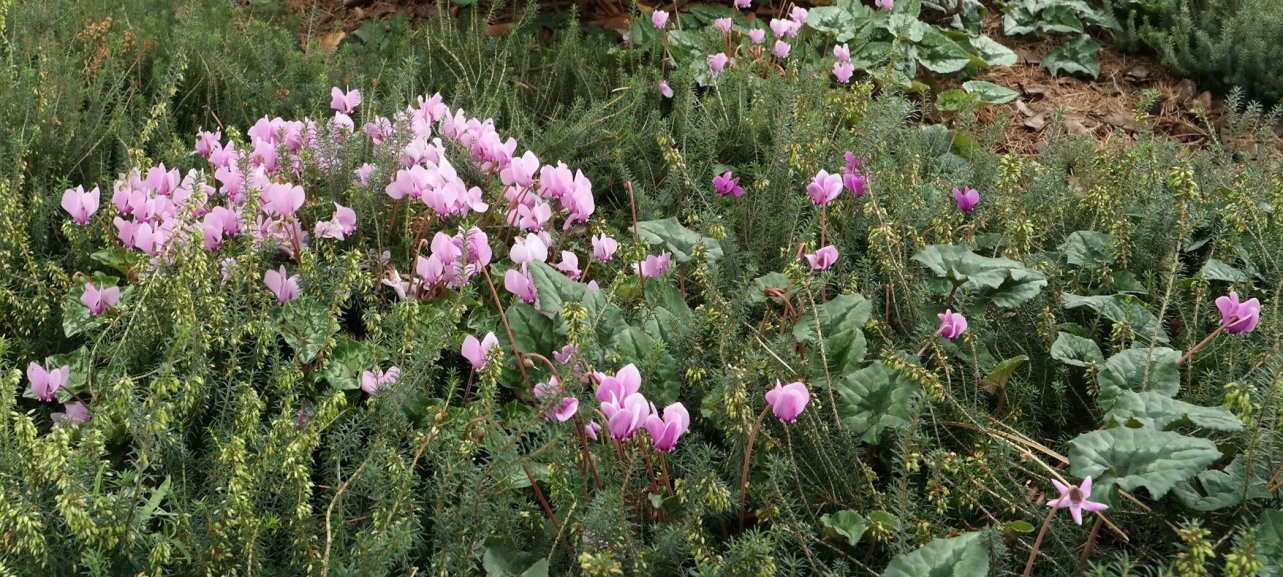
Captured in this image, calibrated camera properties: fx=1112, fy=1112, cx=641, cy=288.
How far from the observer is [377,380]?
223 centimetres

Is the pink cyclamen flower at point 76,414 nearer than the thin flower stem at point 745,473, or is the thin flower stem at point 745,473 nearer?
the thin flower stem at point 745,473

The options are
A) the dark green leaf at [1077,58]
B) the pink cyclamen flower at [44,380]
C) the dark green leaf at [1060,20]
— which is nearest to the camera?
the pink cyclamen flower at [44,380]

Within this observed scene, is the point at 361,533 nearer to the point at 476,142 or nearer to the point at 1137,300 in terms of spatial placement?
the point at 476,142

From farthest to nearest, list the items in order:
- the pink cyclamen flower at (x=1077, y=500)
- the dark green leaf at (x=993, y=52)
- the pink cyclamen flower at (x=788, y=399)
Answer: the dark green leaf at (x=993, y=52), the pink cyclamen flower at (x=788, y=399), the pink cyclamen flower at (x=1077, y=500)

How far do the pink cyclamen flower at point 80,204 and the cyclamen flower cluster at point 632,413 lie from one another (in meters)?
1.41

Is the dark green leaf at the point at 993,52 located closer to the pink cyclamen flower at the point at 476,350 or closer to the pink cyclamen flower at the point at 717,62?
the pink cyclamen flower at the point at 717,62

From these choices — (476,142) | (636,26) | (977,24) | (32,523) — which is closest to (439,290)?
(476,142)

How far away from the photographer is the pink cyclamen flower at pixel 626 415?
182 cm

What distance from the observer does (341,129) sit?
119 inches

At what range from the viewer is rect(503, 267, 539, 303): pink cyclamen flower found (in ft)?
8.21

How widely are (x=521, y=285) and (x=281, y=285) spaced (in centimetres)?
54

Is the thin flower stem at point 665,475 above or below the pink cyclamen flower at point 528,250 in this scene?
below

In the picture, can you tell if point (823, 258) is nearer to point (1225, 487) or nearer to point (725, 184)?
point (725, 184)

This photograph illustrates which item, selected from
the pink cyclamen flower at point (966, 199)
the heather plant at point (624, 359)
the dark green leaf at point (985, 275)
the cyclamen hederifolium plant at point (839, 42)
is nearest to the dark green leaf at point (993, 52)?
the cyclamen hederifolium plant at point (839, 42)
